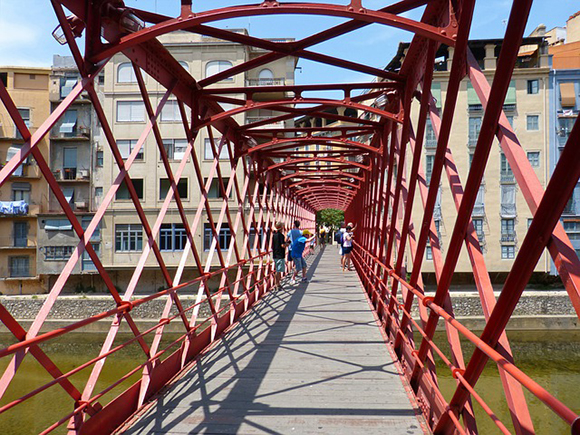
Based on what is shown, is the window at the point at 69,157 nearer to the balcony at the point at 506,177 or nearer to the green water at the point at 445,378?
the green water at the point at 445,378

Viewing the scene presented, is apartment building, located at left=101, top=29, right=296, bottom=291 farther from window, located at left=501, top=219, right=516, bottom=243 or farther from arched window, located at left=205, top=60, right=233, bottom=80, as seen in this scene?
window, located at left=501, top=219, right=516, bottom=243

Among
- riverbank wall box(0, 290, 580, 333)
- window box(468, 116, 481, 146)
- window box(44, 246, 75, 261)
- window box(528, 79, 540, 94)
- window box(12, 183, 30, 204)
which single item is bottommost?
riverbank wall box(0, 290, 580, 333)

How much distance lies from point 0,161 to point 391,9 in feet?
116

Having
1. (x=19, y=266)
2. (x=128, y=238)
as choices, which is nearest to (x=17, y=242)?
(x=19, y=266)

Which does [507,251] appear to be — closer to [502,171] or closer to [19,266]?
[502,171]

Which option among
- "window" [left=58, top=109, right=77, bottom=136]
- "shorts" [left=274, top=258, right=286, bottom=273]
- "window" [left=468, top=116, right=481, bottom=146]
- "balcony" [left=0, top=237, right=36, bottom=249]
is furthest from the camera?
"window" [left=58, top=109, right=77, bottom=136]

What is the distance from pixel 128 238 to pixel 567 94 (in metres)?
26.7

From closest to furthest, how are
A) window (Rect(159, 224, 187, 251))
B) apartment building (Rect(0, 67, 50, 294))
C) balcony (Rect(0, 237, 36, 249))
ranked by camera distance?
1. window (Rect(159, 224, 187, 251))
2. apartment building (Rect(0, 67, 50, 294))
3. balcony (Rect(0, 237, 36, 249))

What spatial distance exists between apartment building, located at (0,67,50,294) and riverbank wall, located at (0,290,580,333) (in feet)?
18.3

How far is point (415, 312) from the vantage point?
2567cm

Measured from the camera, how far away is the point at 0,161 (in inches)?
1313

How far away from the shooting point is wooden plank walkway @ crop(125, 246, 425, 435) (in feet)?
13.0

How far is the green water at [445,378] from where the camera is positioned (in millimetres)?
14559

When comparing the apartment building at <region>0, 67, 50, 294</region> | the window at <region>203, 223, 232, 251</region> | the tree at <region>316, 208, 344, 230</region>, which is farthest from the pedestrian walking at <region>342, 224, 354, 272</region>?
the tree at <region>316, 208, 344, 230</region>
